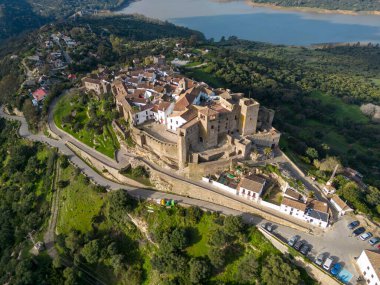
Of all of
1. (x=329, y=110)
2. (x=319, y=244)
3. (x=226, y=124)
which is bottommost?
(x=329, y=110)

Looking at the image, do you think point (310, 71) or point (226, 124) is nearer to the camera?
point (226, 124)

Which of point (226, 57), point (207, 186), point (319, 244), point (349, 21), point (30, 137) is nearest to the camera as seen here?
point (319, 244)

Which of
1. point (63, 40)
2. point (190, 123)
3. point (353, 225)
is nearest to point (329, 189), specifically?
point (353, 225)

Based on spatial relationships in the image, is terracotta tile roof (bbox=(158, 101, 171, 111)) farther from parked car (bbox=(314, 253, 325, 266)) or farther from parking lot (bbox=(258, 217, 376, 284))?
parked car (bbox=(314, 253, 325, 266))

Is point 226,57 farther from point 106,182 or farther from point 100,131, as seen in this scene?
point 106,182

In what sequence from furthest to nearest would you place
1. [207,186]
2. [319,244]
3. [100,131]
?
[100,131] → [207,186] → [319,244]

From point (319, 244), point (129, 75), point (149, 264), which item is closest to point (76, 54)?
point (129, 75)

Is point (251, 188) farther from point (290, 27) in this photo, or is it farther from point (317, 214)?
point (290, 27)
